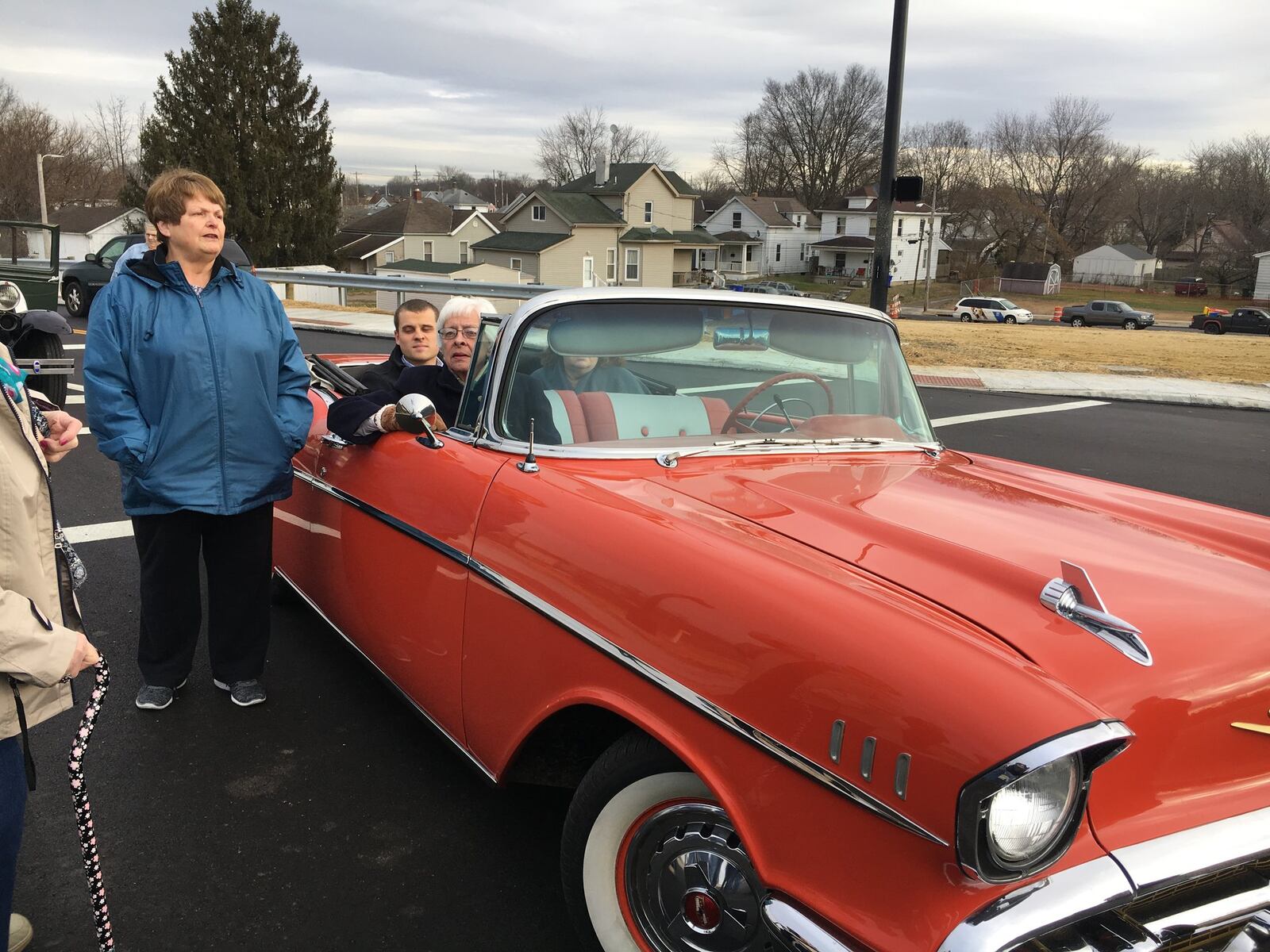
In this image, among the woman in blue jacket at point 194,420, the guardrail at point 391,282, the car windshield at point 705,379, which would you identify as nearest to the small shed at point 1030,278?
the guardrail at point 391,282

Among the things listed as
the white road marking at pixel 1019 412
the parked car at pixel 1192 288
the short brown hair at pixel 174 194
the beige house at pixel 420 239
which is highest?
the beige house at pixel 420 239

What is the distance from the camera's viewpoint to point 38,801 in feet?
9.52

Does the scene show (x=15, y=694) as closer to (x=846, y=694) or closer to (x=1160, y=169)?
(x=846, y=694)

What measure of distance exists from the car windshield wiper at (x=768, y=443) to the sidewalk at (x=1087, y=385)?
10.3 meters

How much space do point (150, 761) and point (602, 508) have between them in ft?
6.59

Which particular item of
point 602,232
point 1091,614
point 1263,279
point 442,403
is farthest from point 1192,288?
point 1091,614

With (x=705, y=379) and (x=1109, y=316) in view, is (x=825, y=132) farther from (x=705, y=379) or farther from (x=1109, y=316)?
(x=705, y=379)

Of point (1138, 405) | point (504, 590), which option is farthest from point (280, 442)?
point (1138, 405)

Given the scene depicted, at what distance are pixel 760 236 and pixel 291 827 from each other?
74.5 metres

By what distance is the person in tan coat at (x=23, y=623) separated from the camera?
166 centimetres

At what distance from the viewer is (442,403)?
3512mm

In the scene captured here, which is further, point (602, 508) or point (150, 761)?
point (150, 761)

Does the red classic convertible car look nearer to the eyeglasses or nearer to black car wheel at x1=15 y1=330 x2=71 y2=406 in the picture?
the eyeglasses

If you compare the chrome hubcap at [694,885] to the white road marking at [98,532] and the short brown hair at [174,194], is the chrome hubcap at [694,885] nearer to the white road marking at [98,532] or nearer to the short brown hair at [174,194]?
the short brown hair at [174,194]
